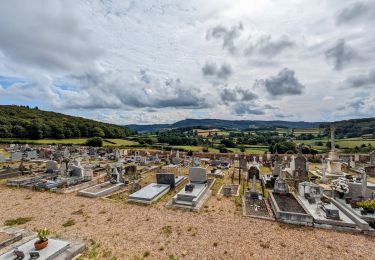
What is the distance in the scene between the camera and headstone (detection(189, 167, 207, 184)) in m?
15.6

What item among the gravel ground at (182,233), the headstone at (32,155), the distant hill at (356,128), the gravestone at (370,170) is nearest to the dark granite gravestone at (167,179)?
the gravel ground at (182,233)

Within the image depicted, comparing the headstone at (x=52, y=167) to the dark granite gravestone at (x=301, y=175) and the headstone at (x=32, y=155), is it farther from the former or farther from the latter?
the dark granite gravestone at (x=301, y=175)

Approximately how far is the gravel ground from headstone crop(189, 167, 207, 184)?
319 centimetres

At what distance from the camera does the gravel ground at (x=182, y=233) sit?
7688 mm

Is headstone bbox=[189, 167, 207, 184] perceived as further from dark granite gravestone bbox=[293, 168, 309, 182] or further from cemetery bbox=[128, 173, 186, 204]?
dark granite gravestone bbox=[293, 168, 309, 182]

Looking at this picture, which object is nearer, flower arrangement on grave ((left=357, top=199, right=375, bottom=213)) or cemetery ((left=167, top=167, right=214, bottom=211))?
flower arrangement on grave ((left=357, top=199, right=375, bottom=213))

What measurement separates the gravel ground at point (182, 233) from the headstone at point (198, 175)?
319 cm

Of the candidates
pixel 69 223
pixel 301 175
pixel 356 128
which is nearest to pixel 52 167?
pixel 69 223

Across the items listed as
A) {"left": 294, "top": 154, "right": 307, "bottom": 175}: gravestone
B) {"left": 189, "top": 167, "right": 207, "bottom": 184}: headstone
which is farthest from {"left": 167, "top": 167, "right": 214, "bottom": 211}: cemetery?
{"left": 294, "top": 154, "right": 307, "bottom": 175}: gravestone

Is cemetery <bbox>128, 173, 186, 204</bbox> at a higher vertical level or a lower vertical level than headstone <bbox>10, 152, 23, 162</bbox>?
lower

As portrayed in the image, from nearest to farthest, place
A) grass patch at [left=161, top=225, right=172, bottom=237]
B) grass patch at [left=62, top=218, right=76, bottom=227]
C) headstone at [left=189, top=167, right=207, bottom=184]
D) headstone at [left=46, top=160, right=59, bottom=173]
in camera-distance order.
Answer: grass patch at [left=161, top=225, right=172, bottom=237] → grass patch at [left=62, top=218, right=76, bottom=227] → headstone at [left=189, top=167, right=207, bottom=184] → headstone at [left=46, top=160, right=59, bottom=173]

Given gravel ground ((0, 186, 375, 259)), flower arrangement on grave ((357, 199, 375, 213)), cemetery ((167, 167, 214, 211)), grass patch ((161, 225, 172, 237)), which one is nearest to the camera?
gravel ground ((0, 186, 375, 259))

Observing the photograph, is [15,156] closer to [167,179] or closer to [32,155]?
[32,155]

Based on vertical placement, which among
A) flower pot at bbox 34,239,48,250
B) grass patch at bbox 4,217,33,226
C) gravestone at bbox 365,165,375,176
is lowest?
gravestone at bbox 365,165,375,176
